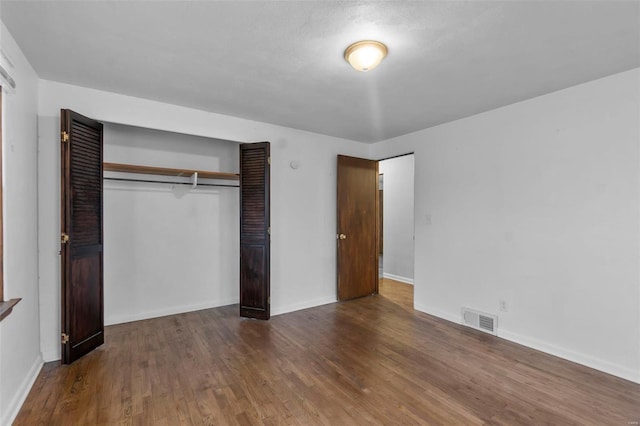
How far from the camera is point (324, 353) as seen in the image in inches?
112

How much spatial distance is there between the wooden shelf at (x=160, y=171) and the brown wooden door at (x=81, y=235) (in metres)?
0.36

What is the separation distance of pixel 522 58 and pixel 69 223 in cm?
390

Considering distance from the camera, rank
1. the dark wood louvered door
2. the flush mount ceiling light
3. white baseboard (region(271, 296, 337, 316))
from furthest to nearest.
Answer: white baseboard (region(271, 296, 337, 316)) < the dark wood louvered door < the flush mount ceiling light

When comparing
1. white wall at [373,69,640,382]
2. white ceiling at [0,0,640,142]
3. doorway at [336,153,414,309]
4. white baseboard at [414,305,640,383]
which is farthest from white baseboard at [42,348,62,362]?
white baseboard at [414,305,640,383]

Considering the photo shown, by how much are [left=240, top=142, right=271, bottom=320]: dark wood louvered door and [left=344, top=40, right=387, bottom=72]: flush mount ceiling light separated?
1.81 meters

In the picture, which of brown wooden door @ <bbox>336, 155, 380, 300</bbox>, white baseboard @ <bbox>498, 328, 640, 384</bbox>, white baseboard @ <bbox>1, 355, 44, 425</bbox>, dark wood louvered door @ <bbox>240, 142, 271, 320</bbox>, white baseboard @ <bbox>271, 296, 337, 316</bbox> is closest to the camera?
white baseboard @ <bbox>1, 355, 44, 425</bbox>

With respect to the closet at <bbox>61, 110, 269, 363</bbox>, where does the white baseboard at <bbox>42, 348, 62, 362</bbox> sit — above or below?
below

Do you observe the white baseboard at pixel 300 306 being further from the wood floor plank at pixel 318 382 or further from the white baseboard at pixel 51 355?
the white baseboard at pixel 51 355

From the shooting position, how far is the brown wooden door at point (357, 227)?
4.61 m

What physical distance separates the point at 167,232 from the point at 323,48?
2.99m

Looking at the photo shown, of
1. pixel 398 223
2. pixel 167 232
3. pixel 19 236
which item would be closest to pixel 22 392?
pixel 19 236

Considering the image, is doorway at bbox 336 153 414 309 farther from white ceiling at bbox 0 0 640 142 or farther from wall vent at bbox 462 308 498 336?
white ceiling at bbox 0 0 640 142

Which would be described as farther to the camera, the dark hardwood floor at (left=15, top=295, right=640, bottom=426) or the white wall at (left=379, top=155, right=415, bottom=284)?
the white wall at (left=379, top=155, right=415, bottom=284)

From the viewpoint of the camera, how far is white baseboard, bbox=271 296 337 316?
4.02 metres
